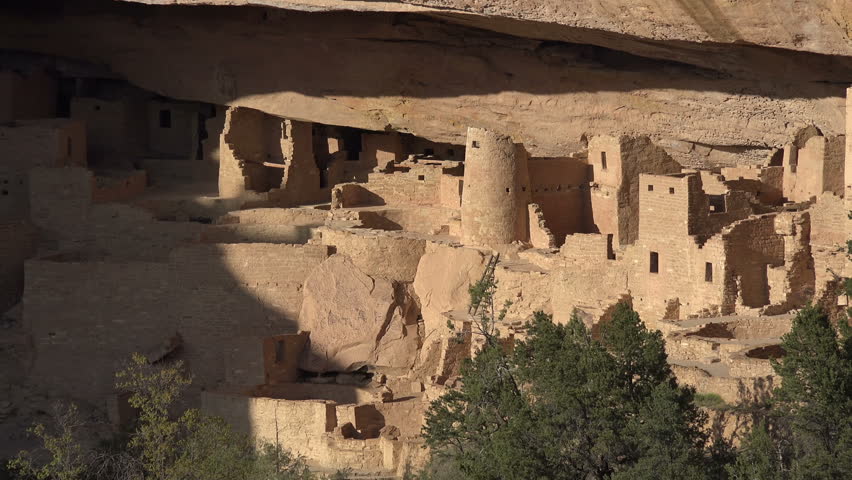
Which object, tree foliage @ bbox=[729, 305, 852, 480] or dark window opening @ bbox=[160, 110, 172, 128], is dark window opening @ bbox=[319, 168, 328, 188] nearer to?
dark window opening @ bbox=[160, 110, 172, 128]

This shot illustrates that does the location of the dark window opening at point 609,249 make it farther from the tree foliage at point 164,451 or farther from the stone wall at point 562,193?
the tree foliage at point 164,451

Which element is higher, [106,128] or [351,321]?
[106,128]

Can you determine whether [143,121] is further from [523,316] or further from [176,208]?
[523,316]

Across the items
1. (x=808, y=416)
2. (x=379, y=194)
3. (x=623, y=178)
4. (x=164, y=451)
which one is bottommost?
(x=164, y=451)

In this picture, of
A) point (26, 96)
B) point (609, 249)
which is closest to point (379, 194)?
point (609, 249)

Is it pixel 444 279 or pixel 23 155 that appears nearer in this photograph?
pixel 444 279

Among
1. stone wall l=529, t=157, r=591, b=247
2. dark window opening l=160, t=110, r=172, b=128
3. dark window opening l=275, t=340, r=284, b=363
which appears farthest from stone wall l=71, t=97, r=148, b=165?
stone wall l=529, t=157, r=591, b=247

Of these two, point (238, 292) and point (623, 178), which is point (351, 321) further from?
point (623, 178)
